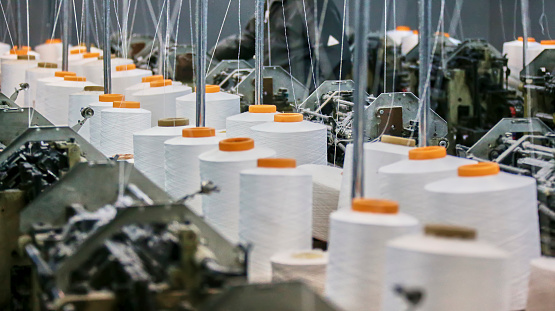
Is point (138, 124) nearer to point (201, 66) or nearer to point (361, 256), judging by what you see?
point (201, 66)

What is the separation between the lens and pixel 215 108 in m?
4.70

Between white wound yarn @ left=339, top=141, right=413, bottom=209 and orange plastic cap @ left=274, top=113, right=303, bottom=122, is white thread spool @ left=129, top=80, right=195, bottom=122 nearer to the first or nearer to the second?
orange plastic cap @ left=274, top=113, right=303, bottom=122

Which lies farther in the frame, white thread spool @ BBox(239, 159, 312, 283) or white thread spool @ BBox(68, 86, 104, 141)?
white thread spool @ BBox(68, 86, 104, 141)

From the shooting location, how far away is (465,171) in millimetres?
2502

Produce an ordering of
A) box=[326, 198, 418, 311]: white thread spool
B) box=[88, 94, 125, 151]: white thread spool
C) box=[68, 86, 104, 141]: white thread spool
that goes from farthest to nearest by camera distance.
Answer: box=[68, 86, 104, 141]: white thread spool
box=[88, 94, 125, 151]: white thread spool
box=[326, 198, 418, 311]: white thread spool

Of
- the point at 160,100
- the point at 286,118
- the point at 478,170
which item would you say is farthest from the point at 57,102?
the point at 478,170

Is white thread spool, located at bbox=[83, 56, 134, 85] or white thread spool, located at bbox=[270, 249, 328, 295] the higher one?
white thread spool, located at bbox=[83, 56, 134, 85]

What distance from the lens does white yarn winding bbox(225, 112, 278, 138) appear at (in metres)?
4.01

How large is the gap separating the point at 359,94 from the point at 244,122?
1.36 meters

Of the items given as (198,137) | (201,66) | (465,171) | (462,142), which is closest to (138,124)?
(201,66)

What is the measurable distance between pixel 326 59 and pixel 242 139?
5.55m

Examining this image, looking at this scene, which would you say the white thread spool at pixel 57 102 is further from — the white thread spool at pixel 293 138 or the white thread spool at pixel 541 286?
the white thread spool at pixel 541 286

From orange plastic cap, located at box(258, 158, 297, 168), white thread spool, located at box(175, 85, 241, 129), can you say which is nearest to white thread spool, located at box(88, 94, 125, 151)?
white thread spool, located at box(175, 85, 241, 129)

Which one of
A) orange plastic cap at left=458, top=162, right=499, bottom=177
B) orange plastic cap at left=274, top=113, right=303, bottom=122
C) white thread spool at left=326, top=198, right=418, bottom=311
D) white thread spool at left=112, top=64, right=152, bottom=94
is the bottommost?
white thread spool at left=326, top=198, right=418, bottom=311
